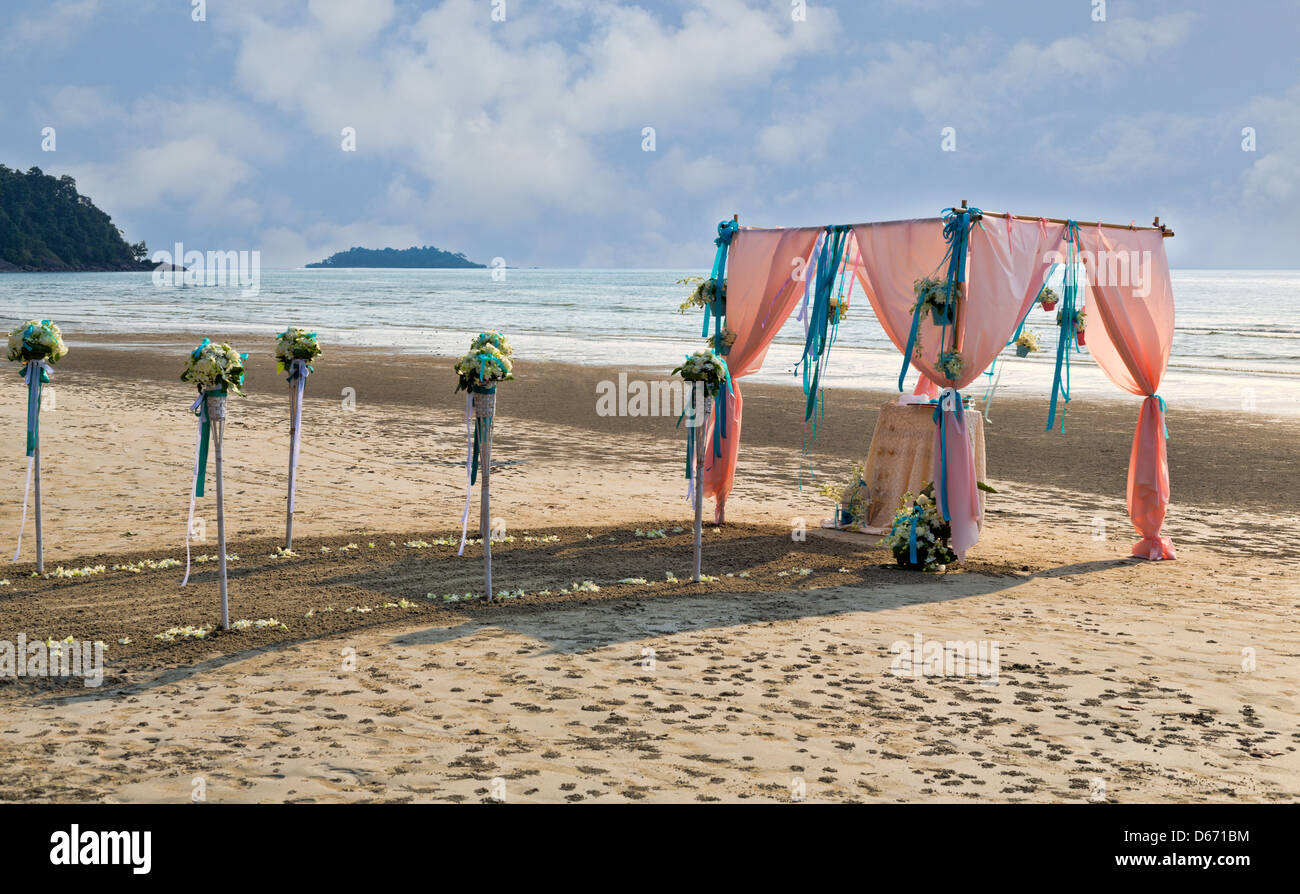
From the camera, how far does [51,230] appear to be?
464 ft

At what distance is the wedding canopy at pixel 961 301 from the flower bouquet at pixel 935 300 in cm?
6

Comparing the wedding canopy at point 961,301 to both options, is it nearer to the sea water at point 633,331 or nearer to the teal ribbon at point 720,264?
the teal ribbon at point 720,264

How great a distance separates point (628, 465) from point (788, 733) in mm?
9234

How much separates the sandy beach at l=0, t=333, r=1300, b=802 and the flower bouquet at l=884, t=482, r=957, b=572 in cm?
20

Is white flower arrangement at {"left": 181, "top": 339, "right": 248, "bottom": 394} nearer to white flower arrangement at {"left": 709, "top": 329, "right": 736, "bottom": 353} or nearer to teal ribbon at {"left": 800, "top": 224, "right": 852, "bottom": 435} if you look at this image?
white flower arrangement at {"left": 709, "top": 329, "right": 736, "bottom": 353}

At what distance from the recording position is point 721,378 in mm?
9078

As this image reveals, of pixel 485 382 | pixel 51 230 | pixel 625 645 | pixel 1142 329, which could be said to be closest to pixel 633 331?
pixel 1142 329

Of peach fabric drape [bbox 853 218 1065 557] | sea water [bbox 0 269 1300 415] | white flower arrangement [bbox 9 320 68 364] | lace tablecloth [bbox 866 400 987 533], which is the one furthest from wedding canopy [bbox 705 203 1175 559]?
sea water [bbox 0 269 1300 415]

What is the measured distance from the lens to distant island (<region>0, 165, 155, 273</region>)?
445ft

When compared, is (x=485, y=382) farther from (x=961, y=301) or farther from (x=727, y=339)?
(x=961, y=301)

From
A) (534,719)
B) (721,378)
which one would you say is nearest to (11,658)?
(534,719)

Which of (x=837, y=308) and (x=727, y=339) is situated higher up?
(x=837, y=308)

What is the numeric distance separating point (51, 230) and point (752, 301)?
153517 mm
